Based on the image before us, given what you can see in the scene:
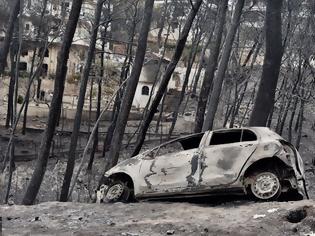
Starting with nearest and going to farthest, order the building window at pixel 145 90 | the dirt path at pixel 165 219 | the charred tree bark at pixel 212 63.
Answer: the dirt path at pixel 165 219 < the charred tree bark at pixel 212 63 < the building window at pixel 145 90

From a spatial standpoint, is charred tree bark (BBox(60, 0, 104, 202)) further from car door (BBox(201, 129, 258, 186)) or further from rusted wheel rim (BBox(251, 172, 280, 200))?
rusted wheel rim (BBox(251, 172, 280, 200))

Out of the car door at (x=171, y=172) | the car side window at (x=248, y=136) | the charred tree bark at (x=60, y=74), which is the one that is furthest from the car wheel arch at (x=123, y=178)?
the charred tree bark at (x=60, y=74)

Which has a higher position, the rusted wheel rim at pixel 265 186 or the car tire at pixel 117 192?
the rusted wheel rim at pixel 265 186

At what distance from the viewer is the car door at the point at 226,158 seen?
945 cm

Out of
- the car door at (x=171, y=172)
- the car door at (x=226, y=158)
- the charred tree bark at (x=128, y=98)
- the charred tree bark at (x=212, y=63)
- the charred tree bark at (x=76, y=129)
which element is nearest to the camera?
the car door at (x=226, y=158)

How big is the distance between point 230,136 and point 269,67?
5066 millimetres

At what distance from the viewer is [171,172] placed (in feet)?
33.2

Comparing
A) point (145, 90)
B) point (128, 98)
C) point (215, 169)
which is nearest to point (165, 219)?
point (215, 169)

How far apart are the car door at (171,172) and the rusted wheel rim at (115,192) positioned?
2.07 ft

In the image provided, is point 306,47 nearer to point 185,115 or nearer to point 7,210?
point 185,115

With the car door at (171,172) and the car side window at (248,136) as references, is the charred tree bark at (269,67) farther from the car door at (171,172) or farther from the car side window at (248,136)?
the car door at (171,172)

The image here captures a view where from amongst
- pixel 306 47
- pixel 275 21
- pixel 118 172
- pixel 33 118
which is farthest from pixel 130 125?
pixel 118 172

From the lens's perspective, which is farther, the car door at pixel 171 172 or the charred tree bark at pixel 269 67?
the charred tree bark at pixel 269 67

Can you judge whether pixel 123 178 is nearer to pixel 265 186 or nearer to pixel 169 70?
→ pixel 265 186
